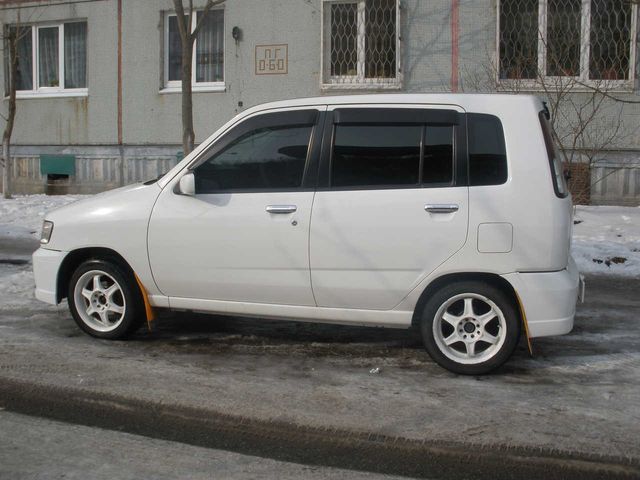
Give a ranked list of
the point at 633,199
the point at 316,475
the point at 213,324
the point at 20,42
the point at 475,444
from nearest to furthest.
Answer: the point at 316,475 → the point at 475,444 → the point at 213,324 → the point at 633,199 → the point at 20,42

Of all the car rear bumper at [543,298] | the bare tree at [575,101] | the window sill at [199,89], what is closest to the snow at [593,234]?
the bare tree at [575,101]

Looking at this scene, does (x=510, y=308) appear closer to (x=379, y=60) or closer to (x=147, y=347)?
(x=147, y=347)

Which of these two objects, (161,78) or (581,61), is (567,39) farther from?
(161,78)

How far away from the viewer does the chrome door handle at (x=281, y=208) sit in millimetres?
5617

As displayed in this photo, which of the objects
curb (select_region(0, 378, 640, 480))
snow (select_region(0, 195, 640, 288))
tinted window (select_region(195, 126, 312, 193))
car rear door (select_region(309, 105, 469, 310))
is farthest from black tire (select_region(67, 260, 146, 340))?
snow (select_region(0, 195, 640, 288))

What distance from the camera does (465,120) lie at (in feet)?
17.9

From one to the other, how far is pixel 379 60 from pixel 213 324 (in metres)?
8.96

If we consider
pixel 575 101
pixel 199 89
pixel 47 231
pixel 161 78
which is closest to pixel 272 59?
pixel 199 89

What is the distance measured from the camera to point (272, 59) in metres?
15.3

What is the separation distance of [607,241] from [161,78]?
9.46 meters

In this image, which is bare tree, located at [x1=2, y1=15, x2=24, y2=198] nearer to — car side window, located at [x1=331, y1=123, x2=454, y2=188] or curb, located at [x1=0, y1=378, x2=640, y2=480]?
car side window, located at [x1=331, y1=123, x2=454, y2=188]

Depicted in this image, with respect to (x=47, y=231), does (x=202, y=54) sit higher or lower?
higher

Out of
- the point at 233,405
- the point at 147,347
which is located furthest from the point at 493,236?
the point at 147,347

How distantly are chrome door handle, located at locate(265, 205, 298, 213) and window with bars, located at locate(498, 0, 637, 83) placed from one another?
893 cm
